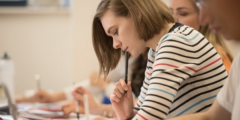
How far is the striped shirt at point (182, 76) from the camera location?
34.1 inches

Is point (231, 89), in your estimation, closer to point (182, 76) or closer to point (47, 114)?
point (182, 76)

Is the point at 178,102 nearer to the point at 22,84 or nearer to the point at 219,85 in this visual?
the point at 219,85

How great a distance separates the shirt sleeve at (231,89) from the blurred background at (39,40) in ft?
7.15

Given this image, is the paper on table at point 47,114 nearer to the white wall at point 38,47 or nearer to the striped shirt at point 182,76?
the striped shirt at point 182,76

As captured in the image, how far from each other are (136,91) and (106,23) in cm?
61

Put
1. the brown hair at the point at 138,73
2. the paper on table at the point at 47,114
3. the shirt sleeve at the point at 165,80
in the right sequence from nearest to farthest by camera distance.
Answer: the shirt sleeve at the point at 165,80 → the paper on table at the point at 47,114 → the brown hair at the point at 138,73

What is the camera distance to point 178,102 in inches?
40.3

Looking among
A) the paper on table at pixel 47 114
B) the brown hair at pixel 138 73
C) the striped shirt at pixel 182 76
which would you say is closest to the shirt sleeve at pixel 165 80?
the striped shirt at pixel 182 76

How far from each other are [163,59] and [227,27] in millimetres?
283

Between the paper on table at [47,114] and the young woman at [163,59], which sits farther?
the paper on table at [47,114]

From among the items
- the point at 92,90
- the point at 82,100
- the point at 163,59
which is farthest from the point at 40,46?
the point at 163,59

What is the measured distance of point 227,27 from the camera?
647mm

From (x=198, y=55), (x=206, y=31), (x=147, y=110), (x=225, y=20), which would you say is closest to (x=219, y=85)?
(x=198, y=55)

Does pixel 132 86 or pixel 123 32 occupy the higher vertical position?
pixel 123 32
